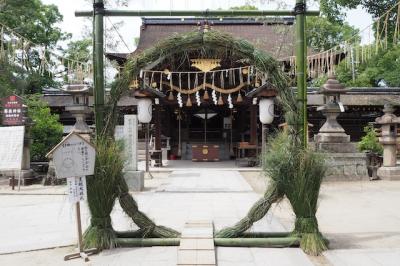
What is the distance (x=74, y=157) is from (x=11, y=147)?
→ 322 inches

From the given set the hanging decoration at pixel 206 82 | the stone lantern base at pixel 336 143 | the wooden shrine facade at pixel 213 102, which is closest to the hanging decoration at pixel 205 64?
the wooden shrine facade at pixel 213 102

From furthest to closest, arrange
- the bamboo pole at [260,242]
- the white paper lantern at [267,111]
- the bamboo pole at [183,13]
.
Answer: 1. the white paper lantern at [267,111]
2. the bamboo pole at [183,13]
3. the bamboo pole at [260,242]

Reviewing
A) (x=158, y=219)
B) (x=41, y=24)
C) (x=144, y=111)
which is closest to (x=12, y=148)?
(x=144, y=111)

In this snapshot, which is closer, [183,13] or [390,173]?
[183,13]

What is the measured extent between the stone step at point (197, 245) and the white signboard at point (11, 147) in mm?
8120

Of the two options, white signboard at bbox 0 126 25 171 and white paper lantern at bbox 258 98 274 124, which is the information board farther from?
white paper lantern at bbox 258 98 274 124

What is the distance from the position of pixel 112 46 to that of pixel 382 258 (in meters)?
5.71

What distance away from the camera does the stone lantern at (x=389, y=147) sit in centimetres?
1355

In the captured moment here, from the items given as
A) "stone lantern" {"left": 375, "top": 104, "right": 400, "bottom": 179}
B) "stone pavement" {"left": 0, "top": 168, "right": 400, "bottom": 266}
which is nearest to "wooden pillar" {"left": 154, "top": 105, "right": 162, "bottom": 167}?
"stone pavement" {"left": 0, "top": 168, "right": 400, "bottom": 266}

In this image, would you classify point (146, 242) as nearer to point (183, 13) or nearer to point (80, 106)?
point (183, 13)

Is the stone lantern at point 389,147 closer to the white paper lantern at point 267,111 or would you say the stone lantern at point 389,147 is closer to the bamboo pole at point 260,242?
the white paper lantern at point 267,111

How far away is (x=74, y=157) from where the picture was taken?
5164 mm

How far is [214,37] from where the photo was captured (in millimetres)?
5496

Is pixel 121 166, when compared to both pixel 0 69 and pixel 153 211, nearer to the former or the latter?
pixel 153 211
